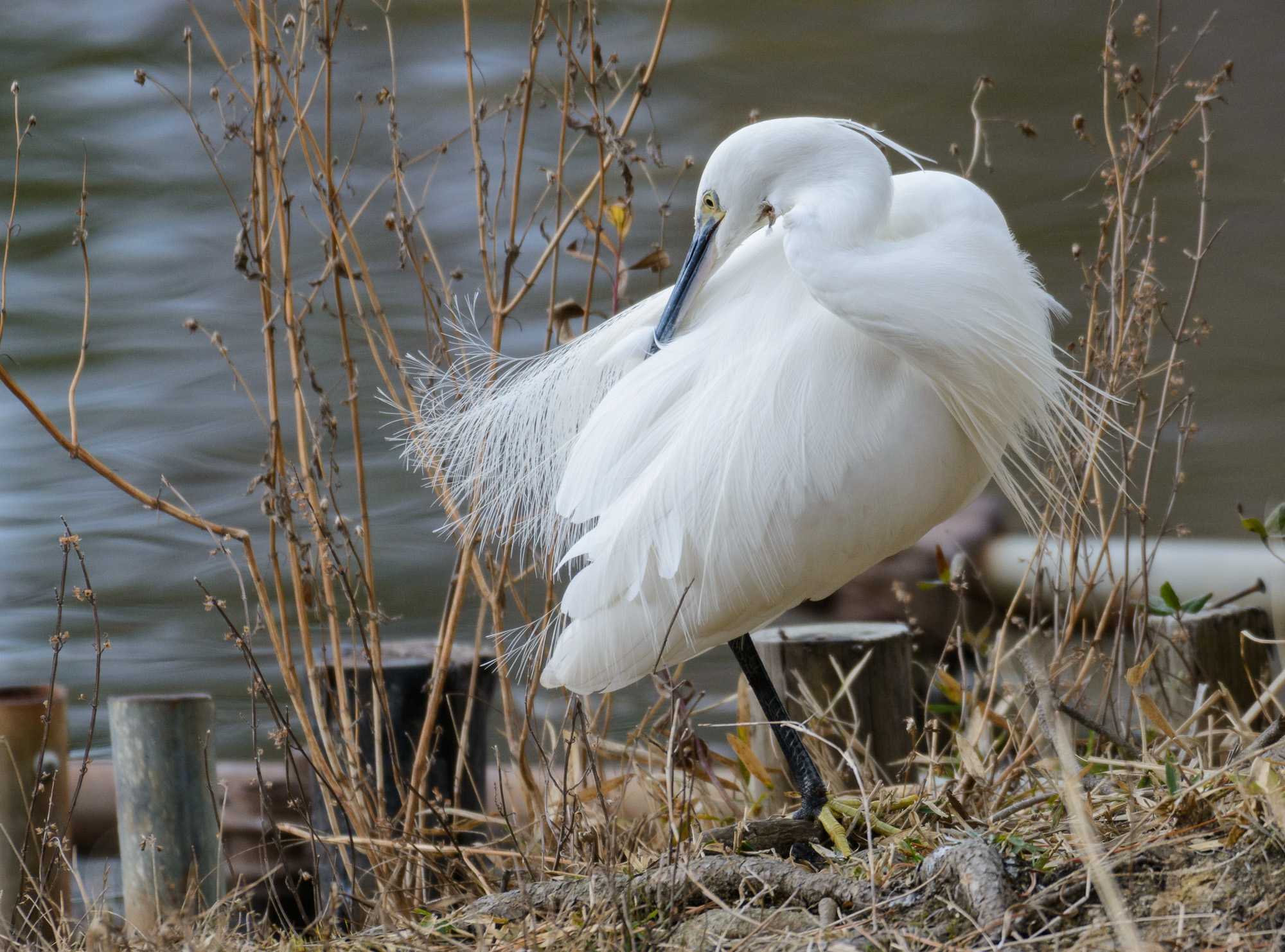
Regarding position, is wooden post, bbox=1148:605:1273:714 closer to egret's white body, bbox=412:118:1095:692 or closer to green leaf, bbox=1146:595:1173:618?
green leaf, bbox=1146:595:1173:618

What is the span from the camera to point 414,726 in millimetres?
2602

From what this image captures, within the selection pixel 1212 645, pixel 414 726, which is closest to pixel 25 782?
pixel 414 726

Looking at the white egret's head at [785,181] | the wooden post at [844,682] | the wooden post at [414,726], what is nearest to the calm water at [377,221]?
the wooden post at [414,726]

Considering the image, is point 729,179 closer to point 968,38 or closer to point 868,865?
point 868,865

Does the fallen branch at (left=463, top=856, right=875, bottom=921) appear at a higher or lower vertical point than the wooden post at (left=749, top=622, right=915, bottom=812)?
higher

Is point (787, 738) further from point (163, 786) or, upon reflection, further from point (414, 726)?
point (163, 786)

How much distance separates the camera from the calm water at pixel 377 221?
533 centimetres

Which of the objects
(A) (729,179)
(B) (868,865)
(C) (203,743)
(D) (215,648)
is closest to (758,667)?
(B) (868,865)

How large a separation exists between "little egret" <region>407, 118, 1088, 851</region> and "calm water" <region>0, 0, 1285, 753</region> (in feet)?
9.98

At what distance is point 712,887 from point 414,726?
1.09 meters

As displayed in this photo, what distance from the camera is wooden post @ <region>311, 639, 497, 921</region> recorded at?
2.56 meters

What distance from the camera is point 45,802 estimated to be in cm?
228

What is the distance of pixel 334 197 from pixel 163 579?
4.20m

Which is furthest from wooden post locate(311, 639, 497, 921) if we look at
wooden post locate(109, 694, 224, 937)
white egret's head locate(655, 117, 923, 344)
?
white egret's head locate(655, 117, 923, 344)
